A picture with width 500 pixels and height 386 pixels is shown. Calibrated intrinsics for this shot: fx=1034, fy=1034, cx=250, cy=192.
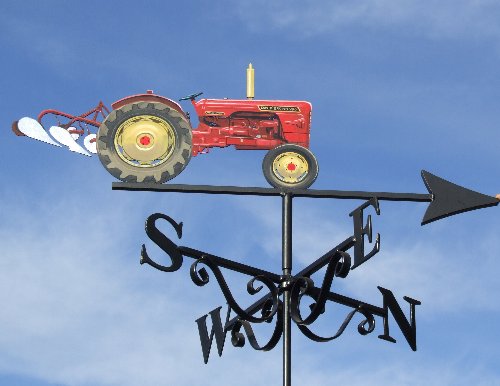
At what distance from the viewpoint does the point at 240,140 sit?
721 cm

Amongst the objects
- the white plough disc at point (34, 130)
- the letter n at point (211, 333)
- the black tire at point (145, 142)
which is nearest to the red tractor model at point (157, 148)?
the black tire at point (145, 142)

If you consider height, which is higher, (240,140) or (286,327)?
(240,140)

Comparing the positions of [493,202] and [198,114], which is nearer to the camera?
[493,202]

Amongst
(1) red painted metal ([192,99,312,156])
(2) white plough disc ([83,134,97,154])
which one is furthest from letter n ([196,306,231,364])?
(2) white plough disc ([83,134,97,154])

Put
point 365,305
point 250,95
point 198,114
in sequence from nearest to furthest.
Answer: point 365,305 → point 250,95 → point 198,114

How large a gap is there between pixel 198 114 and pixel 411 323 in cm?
280

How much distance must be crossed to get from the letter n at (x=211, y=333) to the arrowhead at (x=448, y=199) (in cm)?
128

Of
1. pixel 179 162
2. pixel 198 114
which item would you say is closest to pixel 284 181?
pixel 179 162

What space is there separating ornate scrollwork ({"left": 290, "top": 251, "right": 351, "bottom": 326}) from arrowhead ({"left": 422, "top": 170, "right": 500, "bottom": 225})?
78 centimetres

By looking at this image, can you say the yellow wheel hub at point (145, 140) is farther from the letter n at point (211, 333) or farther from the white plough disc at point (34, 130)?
the white plough disc at point (34, 130)

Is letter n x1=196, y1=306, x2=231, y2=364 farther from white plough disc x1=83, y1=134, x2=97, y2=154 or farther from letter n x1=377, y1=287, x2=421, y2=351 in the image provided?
white plough disc x1=83, y1=134, x2=97, y2=154

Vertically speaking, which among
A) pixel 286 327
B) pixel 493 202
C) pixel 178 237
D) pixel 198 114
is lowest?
pixel 286 327

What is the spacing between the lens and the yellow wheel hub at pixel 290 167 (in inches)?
233

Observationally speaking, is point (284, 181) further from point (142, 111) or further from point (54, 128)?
point (54, 128)
